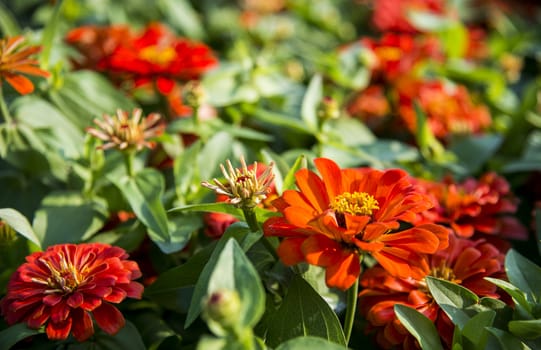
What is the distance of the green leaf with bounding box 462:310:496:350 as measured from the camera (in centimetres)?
67

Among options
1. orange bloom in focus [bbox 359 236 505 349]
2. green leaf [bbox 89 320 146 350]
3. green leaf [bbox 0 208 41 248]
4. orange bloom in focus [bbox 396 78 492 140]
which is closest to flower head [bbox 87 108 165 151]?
green leaf [bbox 0 208 41 248]

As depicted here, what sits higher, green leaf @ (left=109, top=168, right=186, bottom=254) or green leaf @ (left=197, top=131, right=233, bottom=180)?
green leaf @ (left=197, top=131, right=233, bottom=180)

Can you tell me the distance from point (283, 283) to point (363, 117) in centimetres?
67

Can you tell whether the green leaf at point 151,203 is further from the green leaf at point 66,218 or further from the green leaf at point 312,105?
the green leaf at point 312,105

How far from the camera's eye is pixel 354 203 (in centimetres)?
72

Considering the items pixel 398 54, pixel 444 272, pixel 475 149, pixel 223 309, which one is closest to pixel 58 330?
pixel 223 309

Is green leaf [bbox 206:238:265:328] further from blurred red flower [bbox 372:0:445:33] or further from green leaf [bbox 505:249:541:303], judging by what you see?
blurred red flower [bbox 372:0:445:33]

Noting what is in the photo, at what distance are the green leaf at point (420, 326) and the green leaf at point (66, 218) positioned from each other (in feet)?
1.47

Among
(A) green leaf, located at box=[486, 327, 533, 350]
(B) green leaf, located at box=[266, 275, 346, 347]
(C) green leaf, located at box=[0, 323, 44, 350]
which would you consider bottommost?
(C) green leaf, located at box=[0, 323, 44, 350]

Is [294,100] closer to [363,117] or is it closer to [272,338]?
[363,117]

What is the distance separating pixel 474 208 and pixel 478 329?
27 cm

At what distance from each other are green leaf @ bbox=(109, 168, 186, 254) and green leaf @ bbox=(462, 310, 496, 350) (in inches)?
14.4

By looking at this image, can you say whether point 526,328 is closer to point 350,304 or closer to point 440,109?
point 350,304

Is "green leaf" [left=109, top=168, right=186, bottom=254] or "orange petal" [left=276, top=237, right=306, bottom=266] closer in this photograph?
"orange petal" [left=276, top=237, right=306, bottom=266]
